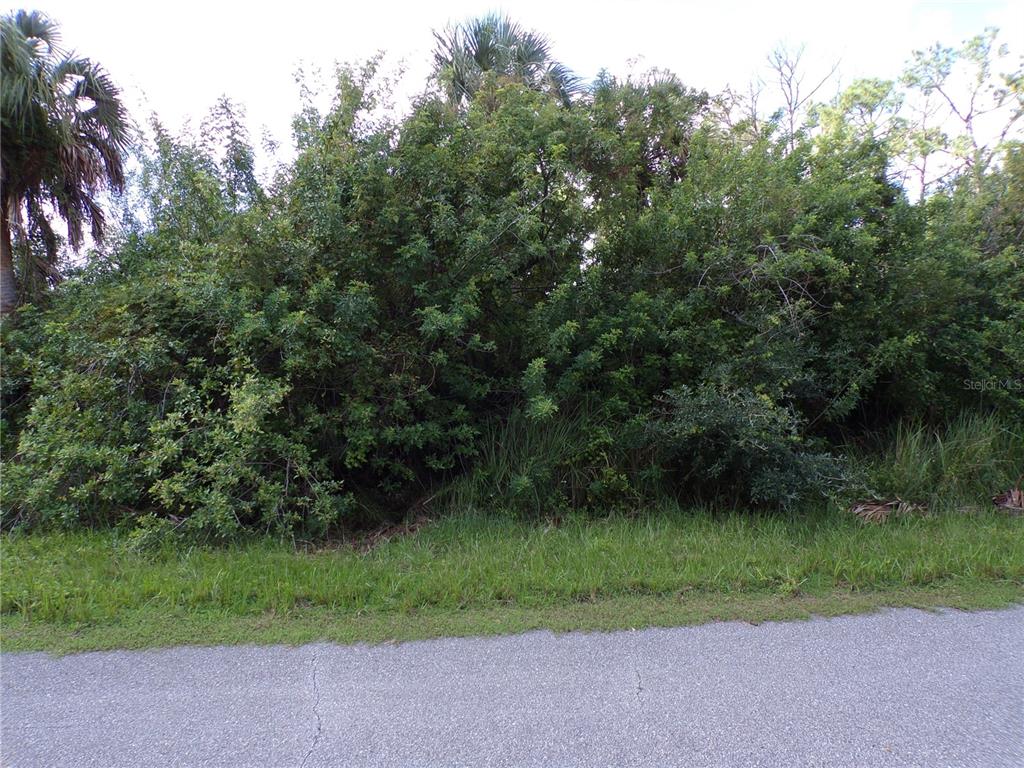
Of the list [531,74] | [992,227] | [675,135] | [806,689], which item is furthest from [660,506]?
[531,74]

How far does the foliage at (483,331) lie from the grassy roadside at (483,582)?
57 cm

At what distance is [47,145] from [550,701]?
9387mm

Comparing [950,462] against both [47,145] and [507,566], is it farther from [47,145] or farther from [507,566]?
[47,145]

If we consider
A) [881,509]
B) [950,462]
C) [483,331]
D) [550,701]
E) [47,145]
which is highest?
[47,145]

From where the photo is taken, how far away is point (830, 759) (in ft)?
8.47

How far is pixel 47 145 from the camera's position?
26.7 ft

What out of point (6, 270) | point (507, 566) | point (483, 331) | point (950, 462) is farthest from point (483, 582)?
point (6, 270)

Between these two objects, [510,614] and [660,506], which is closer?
[510,614]

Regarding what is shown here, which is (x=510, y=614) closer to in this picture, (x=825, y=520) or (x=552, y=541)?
(x=552, y=541)

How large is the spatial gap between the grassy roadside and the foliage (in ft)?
1.87

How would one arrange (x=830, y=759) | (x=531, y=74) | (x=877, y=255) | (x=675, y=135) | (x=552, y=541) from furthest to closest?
(x=531, y=74) → (x=675, y=135) → (x=877, y=255) → (x=552, y=541) → (x=830, y=759)

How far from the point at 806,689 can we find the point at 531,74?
9298mm

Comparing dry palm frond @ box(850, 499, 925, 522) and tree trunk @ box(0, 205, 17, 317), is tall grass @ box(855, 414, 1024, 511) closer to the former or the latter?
dry palm frond @ box(850, 499, 925, 522)

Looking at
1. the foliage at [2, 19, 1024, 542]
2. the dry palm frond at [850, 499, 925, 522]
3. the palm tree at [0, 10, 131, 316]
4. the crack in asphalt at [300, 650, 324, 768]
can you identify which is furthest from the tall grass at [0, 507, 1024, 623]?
the palm tree at [0, 10, 131, 316]
